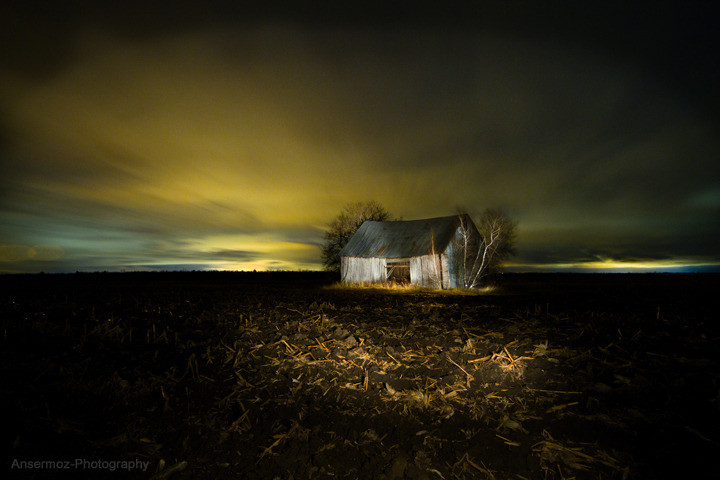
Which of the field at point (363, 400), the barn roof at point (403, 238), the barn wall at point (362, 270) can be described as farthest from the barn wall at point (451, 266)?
the field at point (363, 400)

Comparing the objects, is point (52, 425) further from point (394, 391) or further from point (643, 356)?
point (643, 356)

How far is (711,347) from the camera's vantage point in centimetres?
580

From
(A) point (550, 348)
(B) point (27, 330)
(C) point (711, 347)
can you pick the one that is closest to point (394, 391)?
(A) point (550, 348)

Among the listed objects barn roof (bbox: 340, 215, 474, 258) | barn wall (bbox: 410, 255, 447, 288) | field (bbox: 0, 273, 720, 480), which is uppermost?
barn roof (bbox: 340, 215, 474, 258)

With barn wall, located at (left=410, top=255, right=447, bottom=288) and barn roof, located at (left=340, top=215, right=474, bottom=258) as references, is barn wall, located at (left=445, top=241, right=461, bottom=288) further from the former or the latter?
barn roof, located at (left=340, top=215, right=474, bottom=258)

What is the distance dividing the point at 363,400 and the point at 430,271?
936 inches

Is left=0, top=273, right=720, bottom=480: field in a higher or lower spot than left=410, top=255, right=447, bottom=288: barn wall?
lower

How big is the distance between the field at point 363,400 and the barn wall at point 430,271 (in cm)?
1989

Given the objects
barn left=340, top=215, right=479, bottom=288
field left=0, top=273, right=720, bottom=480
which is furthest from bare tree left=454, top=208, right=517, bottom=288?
field left=0, top=273, right=720, bottom=480

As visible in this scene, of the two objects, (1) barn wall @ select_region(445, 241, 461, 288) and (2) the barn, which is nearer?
(1) barn wall @ select_region(445, 241, 461, 288)

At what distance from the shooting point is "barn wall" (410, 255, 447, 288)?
1099 inches

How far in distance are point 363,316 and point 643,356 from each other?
21.4 ft

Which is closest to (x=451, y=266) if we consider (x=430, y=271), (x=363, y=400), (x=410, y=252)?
(x=430, y=271)

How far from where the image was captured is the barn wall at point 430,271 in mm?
27906
